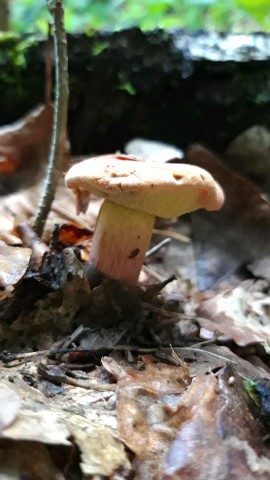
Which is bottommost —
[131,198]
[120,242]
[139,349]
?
[139,349]

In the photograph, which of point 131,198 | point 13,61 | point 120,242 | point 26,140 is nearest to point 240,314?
point 120,242

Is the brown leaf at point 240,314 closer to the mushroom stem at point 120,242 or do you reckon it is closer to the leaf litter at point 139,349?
the leaf litter at point 139,349

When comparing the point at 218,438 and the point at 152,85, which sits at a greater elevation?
the point at 152,85

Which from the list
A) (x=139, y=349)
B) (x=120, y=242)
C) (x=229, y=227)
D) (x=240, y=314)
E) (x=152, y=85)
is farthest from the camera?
(x=152, y=85)

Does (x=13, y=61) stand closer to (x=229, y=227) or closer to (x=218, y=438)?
(x=229, y=227)

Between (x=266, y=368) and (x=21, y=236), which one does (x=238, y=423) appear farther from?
(x=21, y=236)

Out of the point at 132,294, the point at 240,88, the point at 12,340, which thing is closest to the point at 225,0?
the point at 240,88
